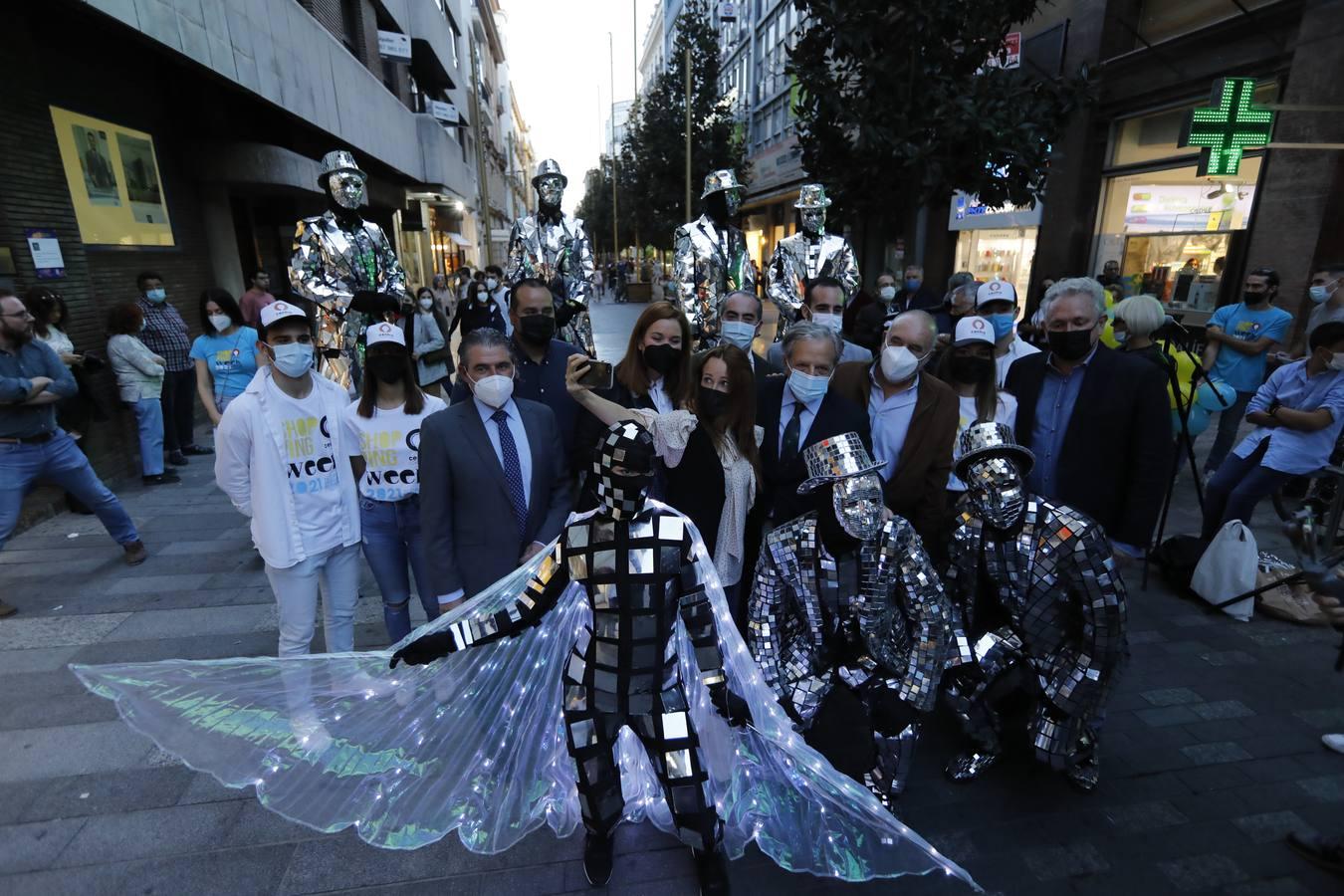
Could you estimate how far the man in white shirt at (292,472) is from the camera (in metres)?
2.67

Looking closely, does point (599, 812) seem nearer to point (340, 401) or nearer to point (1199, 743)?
point (340, 401)

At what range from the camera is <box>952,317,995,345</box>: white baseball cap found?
3.24 meters

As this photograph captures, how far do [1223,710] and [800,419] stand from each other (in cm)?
258

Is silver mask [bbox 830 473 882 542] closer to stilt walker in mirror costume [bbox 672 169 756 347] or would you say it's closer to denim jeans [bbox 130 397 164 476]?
stilt walker in mirror costume [bbox 672 169 756 347]

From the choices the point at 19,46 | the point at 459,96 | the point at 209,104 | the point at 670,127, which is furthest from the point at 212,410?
the point at 459,96

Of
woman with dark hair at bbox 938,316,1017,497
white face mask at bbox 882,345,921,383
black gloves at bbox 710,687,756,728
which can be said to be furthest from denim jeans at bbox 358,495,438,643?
woman with dark hair at bbox 938,316,1017,497

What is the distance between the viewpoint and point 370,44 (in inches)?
631

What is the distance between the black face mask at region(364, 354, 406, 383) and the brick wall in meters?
4.88

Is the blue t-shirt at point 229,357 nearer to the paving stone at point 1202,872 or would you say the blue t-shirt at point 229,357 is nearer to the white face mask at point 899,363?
the white face mask at point 899,363

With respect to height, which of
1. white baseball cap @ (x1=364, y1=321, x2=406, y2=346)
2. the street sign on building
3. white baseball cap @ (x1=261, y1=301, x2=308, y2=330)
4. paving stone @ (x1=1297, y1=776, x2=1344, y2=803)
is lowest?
paving stone @ (x1=1297, y1=776, x2=1344, y2=803)

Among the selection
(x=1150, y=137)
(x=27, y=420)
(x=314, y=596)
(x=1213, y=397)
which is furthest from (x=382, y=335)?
(x=1150, y=137)

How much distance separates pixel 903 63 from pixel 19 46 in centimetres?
888

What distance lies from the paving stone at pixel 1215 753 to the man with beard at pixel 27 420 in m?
6.69

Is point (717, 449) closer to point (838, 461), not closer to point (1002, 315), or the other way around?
point (838, 461)
